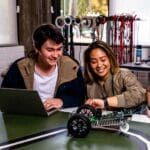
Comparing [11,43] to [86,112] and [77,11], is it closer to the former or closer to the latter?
[77,11]

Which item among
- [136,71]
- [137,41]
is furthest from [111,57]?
[137,41]

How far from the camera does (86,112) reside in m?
1.63

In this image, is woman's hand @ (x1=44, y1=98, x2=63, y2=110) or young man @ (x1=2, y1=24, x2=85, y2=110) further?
young man @ (x1=2, y1=24, x2=85, y2=110)

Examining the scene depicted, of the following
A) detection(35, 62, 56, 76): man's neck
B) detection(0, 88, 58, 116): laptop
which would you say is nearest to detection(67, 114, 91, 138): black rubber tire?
detection(0, 88, 58, 116): laptop

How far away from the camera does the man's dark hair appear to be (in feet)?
7.08

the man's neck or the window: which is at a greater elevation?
the window

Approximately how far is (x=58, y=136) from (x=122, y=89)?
80cm

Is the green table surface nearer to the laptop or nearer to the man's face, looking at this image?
the laptop

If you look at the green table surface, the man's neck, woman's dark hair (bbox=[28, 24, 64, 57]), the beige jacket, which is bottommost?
the green table surface

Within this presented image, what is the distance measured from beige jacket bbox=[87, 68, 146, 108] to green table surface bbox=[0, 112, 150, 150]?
1.35 feet

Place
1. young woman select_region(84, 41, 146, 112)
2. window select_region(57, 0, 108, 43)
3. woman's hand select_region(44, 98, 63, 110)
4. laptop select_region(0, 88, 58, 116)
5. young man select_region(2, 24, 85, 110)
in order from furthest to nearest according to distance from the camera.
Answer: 1. window select_region(57, 0, 108, 43)
2. young man select_region(2, 24, 85, 110)
3. young woman select_region(84, 41, 146, 112)
4. woman's hand select_region(44, 98, 63, 110)
5. laptop select_region(0, 88, 58, 116)

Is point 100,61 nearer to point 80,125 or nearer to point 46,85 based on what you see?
point 46,85

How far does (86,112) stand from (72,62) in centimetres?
78

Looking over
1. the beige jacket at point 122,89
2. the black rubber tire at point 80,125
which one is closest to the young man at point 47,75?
the beige jacket at point 122,89
